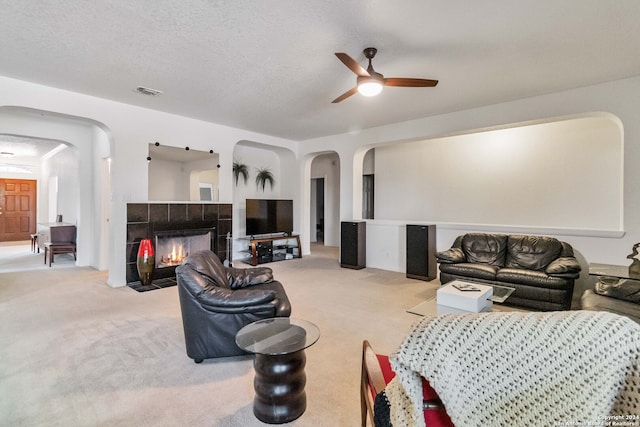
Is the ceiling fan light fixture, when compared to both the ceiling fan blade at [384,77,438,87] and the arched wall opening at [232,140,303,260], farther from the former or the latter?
the arched wall opening at [232,140,303,260]

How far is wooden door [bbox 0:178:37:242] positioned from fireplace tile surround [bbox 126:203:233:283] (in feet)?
27.2

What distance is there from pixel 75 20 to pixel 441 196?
249 inches

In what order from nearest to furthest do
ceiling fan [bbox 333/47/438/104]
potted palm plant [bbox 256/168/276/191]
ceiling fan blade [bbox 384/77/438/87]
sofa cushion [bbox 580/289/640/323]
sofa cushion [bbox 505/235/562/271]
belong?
sofa cushion [bbox 580/289/640/323] → ceiling fan [bbox 333/47/438/104] → ceiling fan blade [bbox 384/77/438/87] → sofa cushion [bbox 505/235/562/271] → potted palm plant [bbox 256/168/276/191]

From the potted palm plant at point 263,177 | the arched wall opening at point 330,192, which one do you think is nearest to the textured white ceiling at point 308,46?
the potted palm plant at point 263,177

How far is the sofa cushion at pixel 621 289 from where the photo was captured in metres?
2.54

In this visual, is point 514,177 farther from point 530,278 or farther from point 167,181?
point 167,181

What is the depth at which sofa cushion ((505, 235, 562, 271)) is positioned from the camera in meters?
4.10

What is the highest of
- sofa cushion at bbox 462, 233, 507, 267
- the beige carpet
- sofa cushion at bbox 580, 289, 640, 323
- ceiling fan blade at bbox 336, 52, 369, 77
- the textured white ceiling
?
the textured white ceiling

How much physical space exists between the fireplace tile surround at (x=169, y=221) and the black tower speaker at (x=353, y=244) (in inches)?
91.9

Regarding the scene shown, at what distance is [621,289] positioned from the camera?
2.63m

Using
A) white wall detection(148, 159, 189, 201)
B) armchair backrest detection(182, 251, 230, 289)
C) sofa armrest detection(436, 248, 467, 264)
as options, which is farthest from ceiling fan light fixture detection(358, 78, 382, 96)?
white wall detection(148, 159, 189, 201)

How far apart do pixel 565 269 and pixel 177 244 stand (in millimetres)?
5703

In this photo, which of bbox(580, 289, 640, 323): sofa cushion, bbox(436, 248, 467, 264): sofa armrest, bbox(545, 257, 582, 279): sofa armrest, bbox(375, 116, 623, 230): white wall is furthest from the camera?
bbox(375, 116, 623, 230): white wall

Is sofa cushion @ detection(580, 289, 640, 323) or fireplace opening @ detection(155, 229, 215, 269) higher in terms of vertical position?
fireplace opening @ detection(155, 229, 215, 269)
